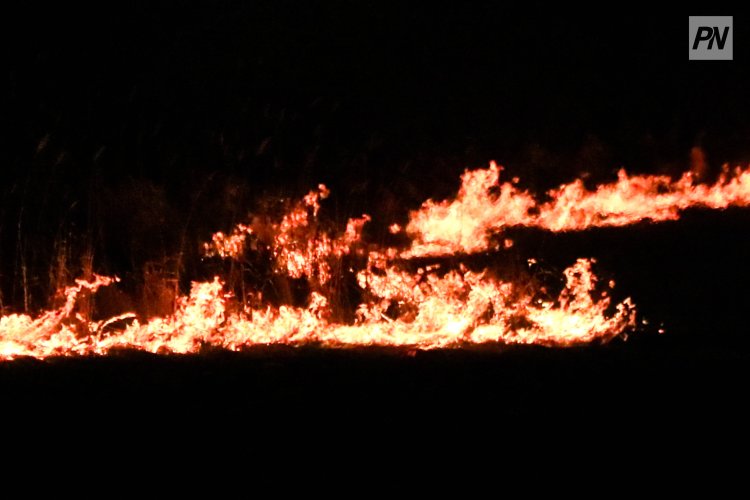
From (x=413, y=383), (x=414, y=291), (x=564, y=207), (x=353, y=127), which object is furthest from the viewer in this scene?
(x=353, y=127)

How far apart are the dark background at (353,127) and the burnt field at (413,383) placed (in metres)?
0.15

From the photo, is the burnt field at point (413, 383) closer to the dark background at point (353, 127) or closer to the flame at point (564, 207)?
the dark background at point (353, 127)

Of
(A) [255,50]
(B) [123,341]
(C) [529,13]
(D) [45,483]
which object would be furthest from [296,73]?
(D) [45,483]

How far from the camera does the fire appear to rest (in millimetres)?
5445

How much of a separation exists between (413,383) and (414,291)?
1.49 metres

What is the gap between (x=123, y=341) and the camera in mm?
5539

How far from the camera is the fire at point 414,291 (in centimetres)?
545

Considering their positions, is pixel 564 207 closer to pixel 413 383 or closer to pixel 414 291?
pixel 414 291

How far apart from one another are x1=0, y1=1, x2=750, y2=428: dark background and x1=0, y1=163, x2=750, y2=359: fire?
13.1 inches

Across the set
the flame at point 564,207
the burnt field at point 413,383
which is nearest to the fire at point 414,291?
the flame at point 564,207

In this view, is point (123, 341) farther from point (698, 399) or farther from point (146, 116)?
point (146, 116)

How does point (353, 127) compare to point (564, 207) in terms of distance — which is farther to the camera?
point (353, 127)

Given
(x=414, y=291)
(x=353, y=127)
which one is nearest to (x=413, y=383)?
(x=414, y=291)

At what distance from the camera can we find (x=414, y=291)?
5980 millimetres
